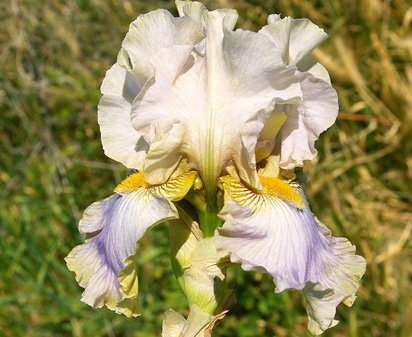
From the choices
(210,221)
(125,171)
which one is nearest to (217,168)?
(210,221)

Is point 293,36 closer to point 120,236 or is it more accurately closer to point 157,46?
point 157,46

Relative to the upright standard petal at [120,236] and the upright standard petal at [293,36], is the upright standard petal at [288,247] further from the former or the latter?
the upright standard petal at [293,36]

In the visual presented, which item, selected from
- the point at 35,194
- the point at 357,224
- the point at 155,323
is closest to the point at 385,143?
the point at 357,224

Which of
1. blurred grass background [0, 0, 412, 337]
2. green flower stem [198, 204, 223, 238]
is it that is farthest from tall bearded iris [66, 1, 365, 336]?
blurred grass background [0, 0, 412, 337]

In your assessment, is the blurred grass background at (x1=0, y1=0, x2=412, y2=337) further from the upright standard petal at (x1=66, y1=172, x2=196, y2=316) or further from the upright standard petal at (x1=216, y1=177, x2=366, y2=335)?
the upright standard petal at (x1=66, y1=172, x2=196, y2=316)

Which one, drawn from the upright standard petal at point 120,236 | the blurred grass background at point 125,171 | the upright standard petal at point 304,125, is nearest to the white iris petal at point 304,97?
the upright standard petal at point 304,125
